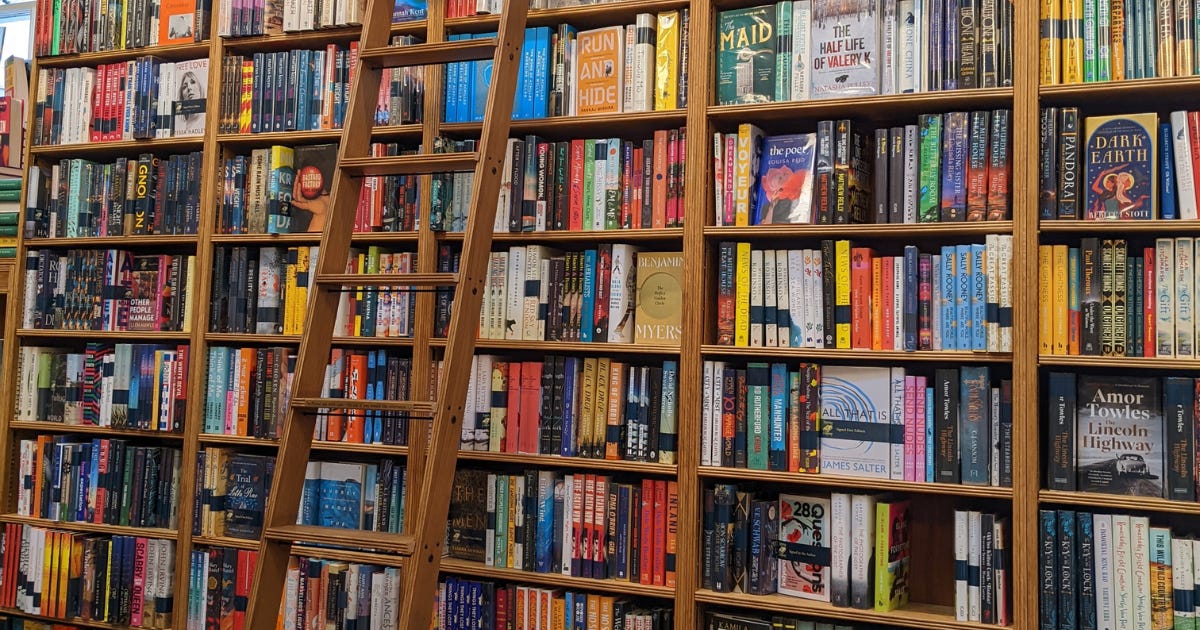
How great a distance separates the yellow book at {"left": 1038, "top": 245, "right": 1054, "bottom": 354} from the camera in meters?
2.30

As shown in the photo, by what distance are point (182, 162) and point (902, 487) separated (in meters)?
2.35

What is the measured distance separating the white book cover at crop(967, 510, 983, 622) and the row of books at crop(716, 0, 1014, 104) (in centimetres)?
100

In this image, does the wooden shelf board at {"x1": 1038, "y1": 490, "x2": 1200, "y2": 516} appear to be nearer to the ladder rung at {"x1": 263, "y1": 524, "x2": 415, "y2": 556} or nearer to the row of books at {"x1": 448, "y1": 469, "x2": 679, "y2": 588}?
the row of books at {"x1": 448, "y1": 469, "x2": 679, "y2": 588}

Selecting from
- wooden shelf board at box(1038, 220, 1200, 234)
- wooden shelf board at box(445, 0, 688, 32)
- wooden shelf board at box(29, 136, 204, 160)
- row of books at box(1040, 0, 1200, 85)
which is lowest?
wooden shelf board at box(1038, 220, 1200, 234)

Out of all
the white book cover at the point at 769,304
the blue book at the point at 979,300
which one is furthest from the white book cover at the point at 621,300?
the blue book at the point at 979,300

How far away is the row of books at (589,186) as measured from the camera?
267cm

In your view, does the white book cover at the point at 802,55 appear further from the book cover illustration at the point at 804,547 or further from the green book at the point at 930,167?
the book cover illustration at the point at 804,547

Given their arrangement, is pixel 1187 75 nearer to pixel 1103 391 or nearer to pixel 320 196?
pixel 1103 391

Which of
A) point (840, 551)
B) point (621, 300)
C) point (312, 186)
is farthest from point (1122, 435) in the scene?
point (312, 186)

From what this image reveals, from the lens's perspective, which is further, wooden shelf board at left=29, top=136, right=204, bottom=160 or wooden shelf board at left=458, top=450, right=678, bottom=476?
wooden shelf board at left=29, top=136, right=204, bottom=160

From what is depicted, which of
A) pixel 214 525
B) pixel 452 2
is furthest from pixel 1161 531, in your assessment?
pixel 214 525

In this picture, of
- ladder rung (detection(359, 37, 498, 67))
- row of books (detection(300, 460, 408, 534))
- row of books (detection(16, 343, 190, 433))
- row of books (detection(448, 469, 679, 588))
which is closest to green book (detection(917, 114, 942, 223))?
row of books (detection(448, 469, 679, 588))

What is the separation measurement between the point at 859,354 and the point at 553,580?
0.97 metres

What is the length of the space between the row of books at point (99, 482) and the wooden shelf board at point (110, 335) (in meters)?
0.33
